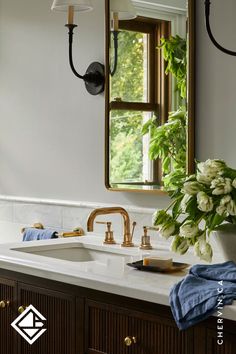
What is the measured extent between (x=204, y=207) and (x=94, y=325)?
50 cm

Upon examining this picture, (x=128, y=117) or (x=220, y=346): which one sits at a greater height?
(x=128, y=117)

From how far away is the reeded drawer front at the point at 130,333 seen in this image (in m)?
1.92

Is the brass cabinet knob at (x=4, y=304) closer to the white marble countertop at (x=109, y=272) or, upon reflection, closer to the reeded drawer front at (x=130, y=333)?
the white marble countertop at (x=109, y=272)

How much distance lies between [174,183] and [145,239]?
0.26m

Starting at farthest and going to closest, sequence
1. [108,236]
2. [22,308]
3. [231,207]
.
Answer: [108,236]
[22,308]
[231,207]

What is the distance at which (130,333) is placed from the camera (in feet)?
6.72

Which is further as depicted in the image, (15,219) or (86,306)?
(15,219)

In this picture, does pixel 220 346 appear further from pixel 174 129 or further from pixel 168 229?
pixel 174 129

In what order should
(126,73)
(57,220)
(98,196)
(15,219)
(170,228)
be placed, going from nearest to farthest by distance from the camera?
(170,228) → (126,73) → (98,196) → (57,220) → (15,219)

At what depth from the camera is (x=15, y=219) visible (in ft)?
11.8

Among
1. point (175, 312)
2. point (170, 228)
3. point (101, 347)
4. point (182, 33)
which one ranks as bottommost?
point (101, 347)

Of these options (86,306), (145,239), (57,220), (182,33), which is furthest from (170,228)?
(57,220)

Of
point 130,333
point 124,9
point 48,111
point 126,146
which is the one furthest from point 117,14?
point 130,333

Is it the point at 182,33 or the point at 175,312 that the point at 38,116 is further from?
the point at 175,312
